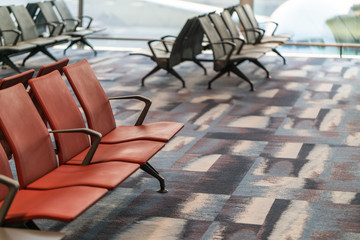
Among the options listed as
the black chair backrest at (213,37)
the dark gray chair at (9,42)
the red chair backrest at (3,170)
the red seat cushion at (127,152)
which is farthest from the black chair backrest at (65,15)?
the red chair backrest at (3,170)

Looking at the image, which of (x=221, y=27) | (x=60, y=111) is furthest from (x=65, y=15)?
(x=60, y=111)

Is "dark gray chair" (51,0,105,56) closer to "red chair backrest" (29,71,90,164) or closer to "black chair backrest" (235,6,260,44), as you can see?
"black chair backrest" (235,6,260,44)

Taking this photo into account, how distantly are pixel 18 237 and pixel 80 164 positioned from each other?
3.27 feet

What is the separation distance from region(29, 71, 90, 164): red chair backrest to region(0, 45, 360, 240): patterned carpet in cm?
44

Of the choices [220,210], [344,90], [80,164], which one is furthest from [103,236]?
[344,90]

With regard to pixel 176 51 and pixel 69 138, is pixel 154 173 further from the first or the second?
pixel 176 51

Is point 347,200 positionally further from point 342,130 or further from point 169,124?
point 342,130

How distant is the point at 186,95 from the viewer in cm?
699

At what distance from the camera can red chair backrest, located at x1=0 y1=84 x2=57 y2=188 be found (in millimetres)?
3041

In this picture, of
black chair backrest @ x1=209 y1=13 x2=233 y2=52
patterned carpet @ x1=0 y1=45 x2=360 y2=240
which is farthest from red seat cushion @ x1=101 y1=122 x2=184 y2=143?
black chair backrest @ x1=209 y1=13 x2=233 y2=52

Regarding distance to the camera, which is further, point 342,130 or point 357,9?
point 357,9

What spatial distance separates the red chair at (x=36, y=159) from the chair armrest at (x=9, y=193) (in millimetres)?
390

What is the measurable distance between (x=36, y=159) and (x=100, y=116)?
828mm

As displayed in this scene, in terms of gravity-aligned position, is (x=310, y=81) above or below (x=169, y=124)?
below
